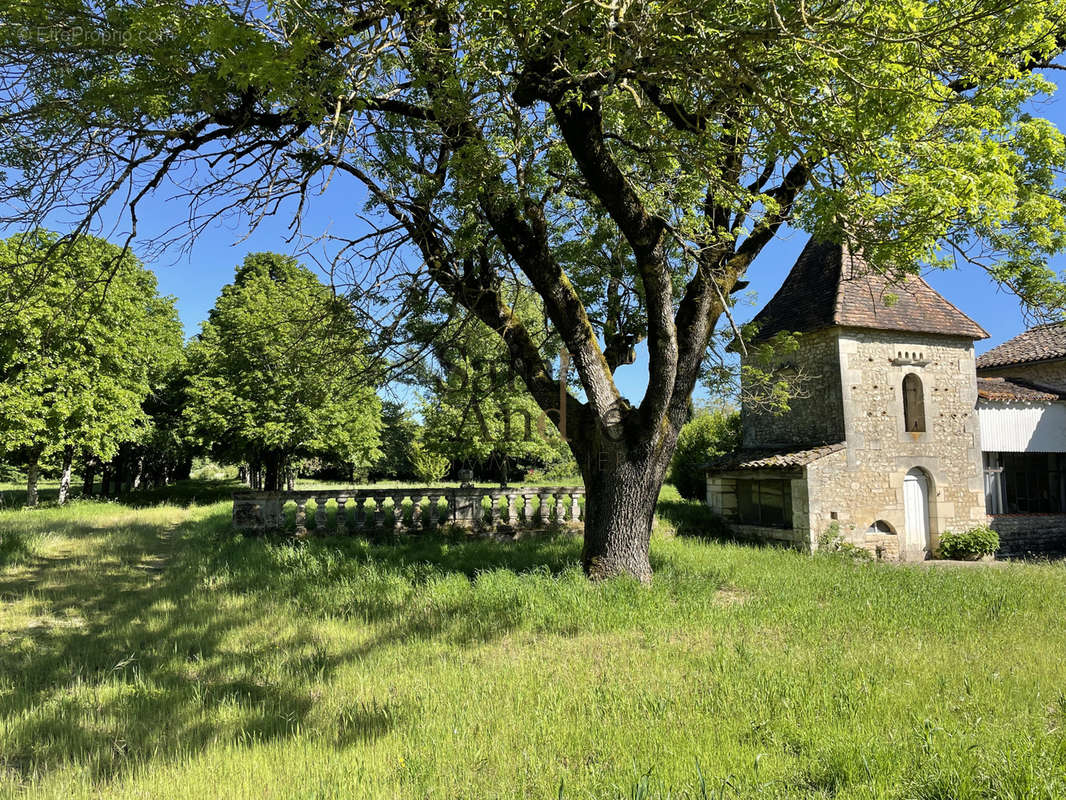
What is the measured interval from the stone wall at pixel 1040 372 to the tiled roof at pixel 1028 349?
0.70 ft

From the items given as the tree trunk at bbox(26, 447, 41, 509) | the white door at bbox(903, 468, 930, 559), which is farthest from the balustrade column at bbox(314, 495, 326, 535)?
the tree trunk at bbox(26, 447, 41, 509)

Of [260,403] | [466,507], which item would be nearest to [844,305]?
[466,507]

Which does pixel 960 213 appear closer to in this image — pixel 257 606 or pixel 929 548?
pixel 257 606

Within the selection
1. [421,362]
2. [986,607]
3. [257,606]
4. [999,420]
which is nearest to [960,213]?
[986,607]

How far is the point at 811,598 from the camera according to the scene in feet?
25.2

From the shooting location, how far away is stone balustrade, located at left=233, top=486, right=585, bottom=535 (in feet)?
44.7

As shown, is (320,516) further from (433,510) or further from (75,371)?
(75,371)

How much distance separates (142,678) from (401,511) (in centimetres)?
884

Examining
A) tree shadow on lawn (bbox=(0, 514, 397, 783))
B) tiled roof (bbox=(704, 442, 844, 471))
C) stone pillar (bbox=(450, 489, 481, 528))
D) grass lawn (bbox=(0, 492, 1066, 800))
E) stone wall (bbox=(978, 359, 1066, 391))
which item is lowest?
tree shadow on lawn (bbox=(0, 514, 397, 783))

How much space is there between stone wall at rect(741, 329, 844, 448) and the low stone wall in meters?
5.75

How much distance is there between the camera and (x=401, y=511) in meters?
14.1

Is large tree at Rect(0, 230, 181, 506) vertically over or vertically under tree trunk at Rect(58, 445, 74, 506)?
over

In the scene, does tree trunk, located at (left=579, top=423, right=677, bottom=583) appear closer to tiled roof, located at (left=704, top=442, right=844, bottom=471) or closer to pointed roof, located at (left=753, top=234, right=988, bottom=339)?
tiled roof, located at (left=704, top=442, right=844, bottom=471)

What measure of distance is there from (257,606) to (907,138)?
358 inches
